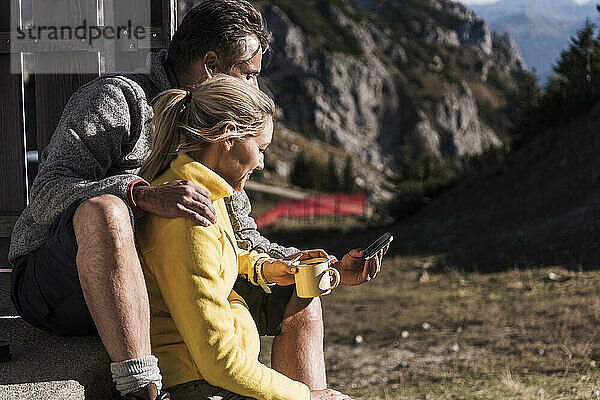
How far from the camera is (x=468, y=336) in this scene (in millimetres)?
7035

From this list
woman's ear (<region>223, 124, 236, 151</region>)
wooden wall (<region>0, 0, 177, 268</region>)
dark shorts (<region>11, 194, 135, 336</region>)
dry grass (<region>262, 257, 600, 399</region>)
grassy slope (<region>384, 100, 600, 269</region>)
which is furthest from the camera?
grassy slope (<region>384, 100, 600, 269</region>)

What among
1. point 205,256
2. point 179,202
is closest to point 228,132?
point 179,202

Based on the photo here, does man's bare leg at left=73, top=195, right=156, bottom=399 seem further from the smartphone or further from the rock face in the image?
the rock face

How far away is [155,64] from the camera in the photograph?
309 cm

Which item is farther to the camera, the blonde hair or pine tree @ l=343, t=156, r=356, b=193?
pine tree @ l=343, t=156, r=356, b=193

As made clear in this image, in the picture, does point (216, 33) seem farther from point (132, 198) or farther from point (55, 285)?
point (55, 285)

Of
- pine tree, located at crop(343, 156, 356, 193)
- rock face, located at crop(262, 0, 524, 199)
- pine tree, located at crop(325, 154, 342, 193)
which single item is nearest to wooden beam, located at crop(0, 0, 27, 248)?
pine tree, located at crop(325, 154, 342, 193)

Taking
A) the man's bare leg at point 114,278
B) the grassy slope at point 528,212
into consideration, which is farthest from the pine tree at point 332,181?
the man's bare leg at point 114,278

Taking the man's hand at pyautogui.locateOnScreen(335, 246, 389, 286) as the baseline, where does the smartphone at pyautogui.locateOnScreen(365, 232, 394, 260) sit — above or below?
above

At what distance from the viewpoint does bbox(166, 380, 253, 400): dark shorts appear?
2271 mm

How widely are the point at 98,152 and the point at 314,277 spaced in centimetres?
93

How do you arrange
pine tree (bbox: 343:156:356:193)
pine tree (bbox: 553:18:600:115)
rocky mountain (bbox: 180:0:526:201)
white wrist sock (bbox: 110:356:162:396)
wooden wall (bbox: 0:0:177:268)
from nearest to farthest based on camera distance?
white wrist sock (bbox: 110:356:162:396) < wooden wall (bbox: 0:0:177:268) < pine tree (bbox: 553:18:600:115) < pine tree (bbox: 343:156:356:193) < rocky mountain (bbox: 180:0:526:201)

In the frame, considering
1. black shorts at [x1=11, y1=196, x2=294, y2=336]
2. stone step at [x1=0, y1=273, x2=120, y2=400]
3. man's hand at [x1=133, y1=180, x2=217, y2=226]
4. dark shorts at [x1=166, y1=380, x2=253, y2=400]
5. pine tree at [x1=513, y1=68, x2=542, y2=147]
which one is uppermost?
pine tree at [x1=513, y1=68, x2=542, y2=147]

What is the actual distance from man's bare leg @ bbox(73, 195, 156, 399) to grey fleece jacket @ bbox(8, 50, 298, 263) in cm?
18
